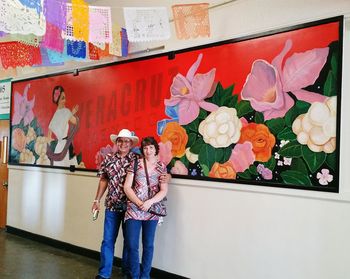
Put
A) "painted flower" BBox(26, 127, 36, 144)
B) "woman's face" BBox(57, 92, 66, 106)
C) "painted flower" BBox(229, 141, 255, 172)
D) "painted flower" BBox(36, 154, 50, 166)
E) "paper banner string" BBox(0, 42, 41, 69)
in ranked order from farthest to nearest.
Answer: "painted flower" BBox(26, 127, 36, 144), "painted flower" BBox(36, 154, 50, 166), "woman's face" BBox(57, 92, 66, 106), "paper banner string" BBox(0, 42, 41, 69), "painted flower" BBox(229, 141, 255, 172)

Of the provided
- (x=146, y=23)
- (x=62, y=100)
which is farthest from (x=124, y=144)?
(x=62, y=100)

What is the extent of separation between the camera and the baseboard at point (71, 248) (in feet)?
12.3

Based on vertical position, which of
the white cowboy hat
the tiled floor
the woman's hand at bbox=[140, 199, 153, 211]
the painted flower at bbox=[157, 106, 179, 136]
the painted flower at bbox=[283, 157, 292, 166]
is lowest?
the tiled floor

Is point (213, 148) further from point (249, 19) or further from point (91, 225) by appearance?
point (91, 225)

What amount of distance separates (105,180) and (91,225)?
97 cm

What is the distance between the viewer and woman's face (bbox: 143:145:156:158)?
11.2 ft

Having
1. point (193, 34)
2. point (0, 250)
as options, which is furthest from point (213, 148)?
point (0, 250)

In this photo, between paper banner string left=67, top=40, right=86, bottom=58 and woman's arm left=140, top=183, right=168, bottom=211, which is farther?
paper banner string left=67, top=40, right=86, bottom=58

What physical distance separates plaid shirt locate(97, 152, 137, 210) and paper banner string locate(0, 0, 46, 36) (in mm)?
1304

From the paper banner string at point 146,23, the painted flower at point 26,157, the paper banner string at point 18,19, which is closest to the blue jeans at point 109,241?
the paper banner string at point 146,23

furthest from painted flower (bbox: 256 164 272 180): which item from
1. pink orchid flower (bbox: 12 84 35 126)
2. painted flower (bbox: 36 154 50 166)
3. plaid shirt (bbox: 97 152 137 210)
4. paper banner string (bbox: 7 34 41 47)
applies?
pink orchid flower (bbox: 12 84 35 126)

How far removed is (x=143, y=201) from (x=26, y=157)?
2.74 m

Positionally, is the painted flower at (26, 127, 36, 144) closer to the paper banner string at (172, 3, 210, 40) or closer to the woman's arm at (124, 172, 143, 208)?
the woman's arm at (124, 172, 143, 208)

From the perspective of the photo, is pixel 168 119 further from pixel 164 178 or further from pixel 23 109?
pixel 23 109
